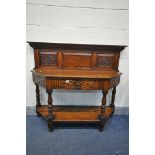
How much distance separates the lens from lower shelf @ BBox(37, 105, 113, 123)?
2355mm

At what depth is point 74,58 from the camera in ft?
8.66

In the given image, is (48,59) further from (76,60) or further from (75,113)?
(75,113)

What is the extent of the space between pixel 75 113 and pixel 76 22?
1352 mm

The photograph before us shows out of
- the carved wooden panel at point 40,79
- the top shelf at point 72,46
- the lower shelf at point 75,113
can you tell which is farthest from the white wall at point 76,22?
the lower shelf at point 75,113

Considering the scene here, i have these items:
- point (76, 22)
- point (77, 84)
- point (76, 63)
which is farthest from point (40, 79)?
point (76, 22)

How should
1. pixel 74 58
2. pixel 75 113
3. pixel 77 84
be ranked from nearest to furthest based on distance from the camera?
pixel 77 84 < pixel 75 113 < pixel 74 58

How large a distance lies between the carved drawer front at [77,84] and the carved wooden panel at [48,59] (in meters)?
0.62

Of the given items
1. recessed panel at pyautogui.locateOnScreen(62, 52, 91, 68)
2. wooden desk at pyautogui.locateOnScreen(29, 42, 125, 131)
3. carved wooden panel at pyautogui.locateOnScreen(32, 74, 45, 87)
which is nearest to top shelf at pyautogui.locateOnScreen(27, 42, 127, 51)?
wooden desk at pyautogui.locateOnScreen(29, 42, 125, 131)

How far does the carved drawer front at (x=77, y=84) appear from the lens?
2.12 m

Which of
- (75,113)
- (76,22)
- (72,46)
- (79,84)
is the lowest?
(75,113)

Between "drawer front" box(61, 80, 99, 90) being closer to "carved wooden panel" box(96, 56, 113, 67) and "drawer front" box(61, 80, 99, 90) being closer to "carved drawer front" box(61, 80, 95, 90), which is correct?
"carved drawer front" box(61, 80, 95, 90)

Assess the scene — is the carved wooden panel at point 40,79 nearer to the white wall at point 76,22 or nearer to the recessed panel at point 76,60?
the white wall at point 76,22

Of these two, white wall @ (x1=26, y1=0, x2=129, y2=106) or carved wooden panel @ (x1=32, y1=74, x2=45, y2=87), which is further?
white wall @ (x1=26, y1=0, x2=129, y2=106)
